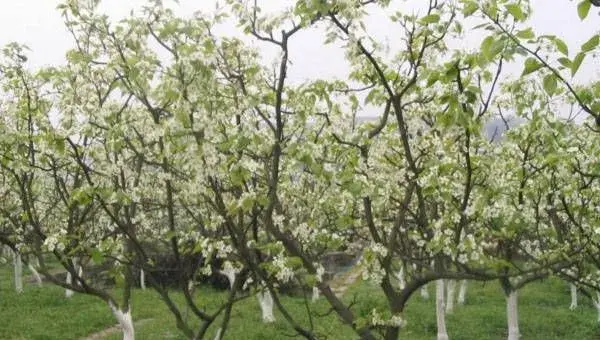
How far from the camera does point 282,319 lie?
23.8 meters

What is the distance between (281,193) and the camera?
12.3 meters

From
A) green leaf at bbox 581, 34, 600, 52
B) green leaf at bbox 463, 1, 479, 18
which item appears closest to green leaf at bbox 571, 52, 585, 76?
green leaf at bbox 581, 34, 600, 52

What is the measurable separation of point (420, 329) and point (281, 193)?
1217 cm

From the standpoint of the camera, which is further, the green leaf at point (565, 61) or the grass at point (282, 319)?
the grass at point (282, 319)

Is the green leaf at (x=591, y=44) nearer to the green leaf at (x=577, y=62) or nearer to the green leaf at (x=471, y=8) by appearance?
the green leaf at (x=577, y=62)

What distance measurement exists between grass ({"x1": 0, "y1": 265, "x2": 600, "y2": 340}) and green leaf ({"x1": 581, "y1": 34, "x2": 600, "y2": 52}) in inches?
609

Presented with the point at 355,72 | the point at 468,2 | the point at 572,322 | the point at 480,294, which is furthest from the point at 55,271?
the point at 468,2

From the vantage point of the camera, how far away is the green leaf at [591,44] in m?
2.82

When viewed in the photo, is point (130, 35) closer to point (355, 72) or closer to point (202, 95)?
point (202, 95)

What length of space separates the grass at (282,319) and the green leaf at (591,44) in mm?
15480

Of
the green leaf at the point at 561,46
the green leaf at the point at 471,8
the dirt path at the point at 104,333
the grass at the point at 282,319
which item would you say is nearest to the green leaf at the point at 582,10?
the green leaf at the point at 561,46

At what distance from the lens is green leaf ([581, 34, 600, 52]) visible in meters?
2.82

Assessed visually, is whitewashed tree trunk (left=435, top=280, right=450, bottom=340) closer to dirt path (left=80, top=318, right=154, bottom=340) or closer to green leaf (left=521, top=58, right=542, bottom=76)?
dirt path (left=80, top=318, right=154, bottom=340)

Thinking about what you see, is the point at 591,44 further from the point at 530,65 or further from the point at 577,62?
the point at 530,65
